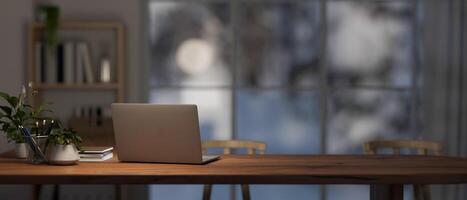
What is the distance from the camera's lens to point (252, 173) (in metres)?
2.21

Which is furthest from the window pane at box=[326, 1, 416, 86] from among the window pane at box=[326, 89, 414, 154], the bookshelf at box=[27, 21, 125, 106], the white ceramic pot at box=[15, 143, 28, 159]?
the white ceramic pot at box=[15, 143, 28, 159]

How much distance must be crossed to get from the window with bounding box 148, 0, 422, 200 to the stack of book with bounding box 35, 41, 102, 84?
20.7 inches

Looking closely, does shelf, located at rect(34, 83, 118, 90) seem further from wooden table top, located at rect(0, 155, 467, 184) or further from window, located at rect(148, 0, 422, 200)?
wooden table top, located at rect(0, 155, 467, 184)

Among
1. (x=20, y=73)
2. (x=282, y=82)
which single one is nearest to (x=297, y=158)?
(x=282, y=82)

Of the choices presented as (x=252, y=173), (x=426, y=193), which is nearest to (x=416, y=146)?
(x=426, y=193)

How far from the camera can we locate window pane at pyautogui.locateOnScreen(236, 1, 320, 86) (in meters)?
4.73

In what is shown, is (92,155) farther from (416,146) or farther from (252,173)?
(416,146)

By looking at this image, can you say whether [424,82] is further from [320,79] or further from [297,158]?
[297,158]

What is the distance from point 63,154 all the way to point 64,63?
2148 millimetres

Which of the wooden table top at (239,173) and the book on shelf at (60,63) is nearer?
the wooden table top at (239,173)

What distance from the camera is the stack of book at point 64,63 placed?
4.39 meters

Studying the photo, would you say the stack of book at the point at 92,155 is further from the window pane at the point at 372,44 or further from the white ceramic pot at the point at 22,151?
the window pane at the point at 372,44

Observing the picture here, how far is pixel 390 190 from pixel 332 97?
248 cm

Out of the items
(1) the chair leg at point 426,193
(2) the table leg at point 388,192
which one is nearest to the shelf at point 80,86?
(1) the chair leg at point 426,193
